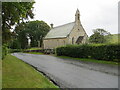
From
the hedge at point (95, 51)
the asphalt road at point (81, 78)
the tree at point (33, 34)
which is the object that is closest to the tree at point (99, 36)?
the hedge at point (95, 51)

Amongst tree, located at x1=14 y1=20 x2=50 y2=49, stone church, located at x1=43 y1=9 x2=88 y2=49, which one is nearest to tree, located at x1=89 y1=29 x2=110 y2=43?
stone church, located at x1=43 y1=9 x2=88 y2=49

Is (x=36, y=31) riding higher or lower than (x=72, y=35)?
higher

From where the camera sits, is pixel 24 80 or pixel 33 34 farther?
pixel 33 34

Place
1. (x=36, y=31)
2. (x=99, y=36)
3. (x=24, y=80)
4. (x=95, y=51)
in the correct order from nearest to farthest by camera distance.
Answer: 1. (x=24, y=80)
2. (x=95, y=51)
3. (x=99, y=36)
4. (x=36, y=31)

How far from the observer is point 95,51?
1669cm

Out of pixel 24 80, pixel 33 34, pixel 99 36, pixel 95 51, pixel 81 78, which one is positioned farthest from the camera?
pixel 33 34

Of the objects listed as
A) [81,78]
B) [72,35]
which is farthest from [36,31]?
[81,78]

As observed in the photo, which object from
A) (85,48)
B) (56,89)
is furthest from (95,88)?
(85,48)

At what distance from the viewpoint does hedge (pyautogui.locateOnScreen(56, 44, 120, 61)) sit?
1424 centimetres

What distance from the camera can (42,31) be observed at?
66.5 meters

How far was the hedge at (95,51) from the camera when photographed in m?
14.2

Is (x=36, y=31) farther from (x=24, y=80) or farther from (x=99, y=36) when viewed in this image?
(x=24, y=80)

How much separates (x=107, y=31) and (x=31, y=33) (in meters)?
38.0

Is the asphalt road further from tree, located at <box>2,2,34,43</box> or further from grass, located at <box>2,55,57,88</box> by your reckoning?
tree, located at <box>2,2,34,43</box>
